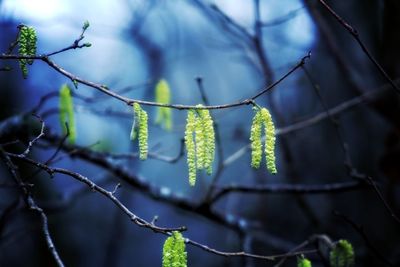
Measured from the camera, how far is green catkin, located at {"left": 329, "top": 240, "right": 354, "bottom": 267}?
1.79 m

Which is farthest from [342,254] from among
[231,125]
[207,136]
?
[231,125]

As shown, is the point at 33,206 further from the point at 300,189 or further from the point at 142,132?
the point at 300,189

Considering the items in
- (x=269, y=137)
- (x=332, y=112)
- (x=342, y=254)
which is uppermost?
(x=332, y=112)

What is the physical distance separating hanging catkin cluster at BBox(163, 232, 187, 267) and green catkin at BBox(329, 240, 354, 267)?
0.83 m

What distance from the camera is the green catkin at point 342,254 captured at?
179 cm

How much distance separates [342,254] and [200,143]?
957 mm

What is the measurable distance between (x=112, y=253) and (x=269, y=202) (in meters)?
2.38

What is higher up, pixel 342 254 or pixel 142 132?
pixel 142 132

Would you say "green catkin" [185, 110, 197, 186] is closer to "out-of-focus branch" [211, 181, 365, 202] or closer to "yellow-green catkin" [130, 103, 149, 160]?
"yellow-green catkin" [130, 103, 149, 160]

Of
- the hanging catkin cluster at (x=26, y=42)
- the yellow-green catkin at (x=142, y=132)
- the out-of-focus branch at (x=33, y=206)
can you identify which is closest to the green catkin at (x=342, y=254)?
the yellow-green catkin at (x=142, y=132)

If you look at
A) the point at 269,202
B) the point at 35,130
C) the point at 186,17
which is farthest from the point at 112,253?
the point at 186,17

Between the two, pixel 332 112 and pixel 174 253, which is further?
pixel 332 112

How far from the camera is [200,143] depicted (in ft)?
4.19

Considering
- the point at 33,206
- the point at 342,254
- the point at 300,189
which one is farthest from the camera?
the point at 300,189
